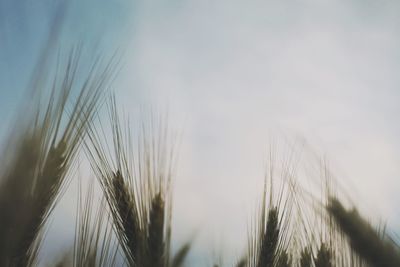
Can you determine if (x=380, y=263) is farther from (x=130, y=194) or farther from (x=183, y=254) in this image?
(x=183, y=254)

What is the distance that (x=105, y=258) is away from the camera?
8.20 ft

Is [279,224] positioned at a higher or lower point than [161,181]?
lower

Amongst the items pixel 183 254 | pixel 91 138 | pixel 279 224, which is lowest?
pixel 183 254

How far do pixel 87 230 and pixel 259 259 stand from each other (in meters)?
1.01

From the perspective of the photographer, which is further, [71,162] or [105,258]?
[105,258]

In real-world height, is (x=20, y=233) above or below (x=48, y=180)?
below

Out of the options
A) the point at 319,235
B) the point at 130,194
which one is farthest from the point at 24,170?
the point at 319,235

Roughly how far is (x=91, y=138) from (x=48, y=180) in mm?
543

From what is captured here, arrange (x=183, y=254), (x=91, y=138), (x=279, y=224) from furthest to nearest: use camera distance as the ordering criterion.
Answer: (x=183, y=254) < (x=279, y=224) < (x=91, y=138)

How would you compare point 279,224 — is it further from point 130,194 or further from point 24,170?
point 24,170

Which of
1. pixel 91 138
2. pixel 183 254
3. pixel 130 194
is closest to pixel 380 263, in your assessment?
pixel 130 194

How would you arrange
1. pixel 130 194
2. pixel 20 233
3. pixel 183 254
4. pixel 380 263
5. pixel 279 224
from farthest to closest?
pixel 183 254
pixel 279 224
pixel 130 194
pixel 20 233
pixel 380 263

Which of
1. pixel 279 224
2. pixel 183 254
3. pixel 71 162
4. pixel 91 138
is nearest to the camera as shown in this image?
pixel 71 162

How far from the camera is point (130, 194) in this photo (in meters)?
2.32
